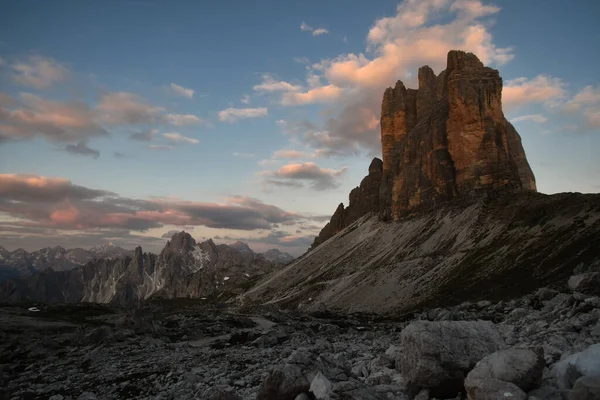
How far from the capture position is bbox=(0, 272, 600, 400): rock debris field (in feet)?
26.8

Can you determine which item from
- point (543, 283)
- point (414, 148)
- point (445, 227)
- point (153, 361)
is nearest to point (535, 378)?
point (153, 361)

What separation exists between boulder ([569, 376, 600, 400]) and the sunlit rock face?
115m

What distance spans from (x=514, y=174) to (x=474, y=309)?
8343 centimetres

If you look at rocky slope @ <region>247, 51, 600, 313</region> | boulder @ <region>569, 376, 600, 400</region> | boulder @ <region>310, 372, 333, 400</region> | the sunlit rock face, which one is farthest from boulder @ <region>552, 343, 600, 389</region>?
the sunlit rock face

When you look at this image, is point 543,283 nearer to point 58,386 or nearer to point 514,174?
point 58,386

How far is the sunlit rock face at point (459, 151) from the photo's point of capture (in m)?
113

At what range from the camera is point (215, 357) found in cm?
2927

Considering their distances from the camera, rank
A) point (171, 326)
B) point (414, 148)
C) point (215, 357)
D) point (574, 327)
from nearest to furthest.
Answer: point (574, 327), point (215, 357), point (171, 326), point (414, 148)

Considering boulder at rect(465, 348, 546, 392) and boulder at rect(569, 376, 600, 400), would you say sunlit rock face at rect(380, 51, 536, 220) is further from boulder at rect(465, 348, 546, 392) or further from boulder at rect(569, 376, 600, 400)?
boulder at rect(569, 376, 600, 400)

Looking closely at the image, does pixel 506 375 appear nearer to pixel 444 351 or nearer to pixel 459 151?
Result: pixel 444 351

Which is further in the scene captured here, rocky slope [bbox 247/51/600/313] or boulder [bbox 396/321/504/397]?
rocky slope [bbox 247/51/600/313]

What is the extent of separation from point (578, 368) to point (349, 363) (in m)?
11.7

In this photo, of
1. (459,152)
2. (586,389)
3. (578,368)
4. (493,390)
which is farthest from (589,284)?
(459,152)

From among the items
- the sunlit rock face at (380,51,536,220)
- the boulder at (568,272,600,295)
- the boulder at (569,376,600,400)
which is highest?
the sunlit rock face at (380,51,536,220)
